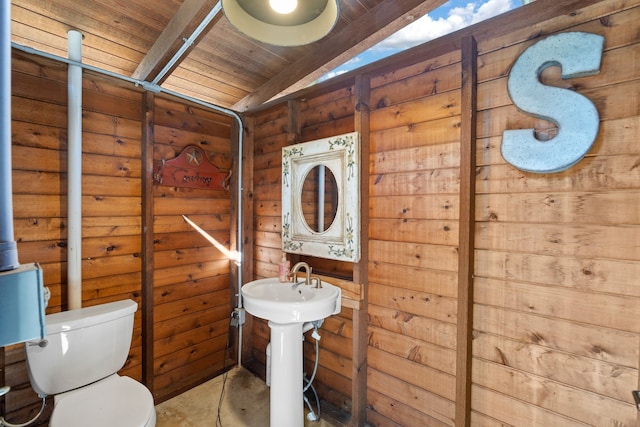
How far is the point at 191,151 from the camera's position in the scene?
2.10 m

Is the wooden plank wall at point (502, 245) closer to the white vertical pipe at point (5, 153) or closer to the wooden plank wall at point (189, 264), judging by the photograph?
the wooden plank wall at point (189, 264)

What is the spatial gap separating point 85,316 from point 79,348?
15 centimetres

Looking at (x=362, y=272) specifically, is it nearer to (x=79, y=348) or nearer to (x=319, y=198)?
(x=319, y=198)

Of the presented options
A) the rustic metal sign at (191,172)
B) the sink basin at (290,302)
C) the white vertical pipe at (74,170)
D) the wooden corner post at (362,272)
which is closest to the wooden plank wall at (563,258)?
the wooden corner post at (362,272)

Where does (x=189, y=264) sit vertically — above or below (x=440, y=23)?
below

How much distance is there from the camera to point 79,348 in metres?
1.42

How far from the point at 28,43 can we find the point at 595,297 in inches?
117

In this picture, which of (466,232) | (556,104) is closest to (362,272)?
(466,232)

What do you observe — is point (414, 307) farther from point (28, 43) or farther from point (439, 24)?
point (28, 43)

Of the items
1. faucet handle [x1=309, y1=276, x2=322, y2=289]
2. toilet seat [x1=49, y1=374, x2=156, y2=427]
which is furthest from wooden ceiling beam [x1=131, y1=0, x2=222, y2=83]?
toilet seat [x1=49, y1=374, x2=156, y2=427]

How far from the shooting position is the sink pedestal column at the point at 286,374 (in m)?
1.55

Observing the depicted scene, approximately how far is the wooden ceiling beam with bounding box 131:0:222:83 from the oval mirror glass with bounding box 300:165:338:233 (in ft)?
3.12

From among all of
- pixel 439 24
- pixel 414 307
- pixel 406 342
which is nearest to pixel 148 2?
pixel 439 24

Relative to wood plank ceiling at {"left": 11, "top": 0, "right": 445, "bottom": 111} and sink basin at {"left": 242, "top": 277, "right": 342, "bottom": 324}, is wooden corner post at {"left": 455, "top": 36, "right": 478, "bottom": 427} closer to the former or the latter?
wood plank ceiling at {"left": 11, "top": 0, "right": 445, "bottom": 111}
